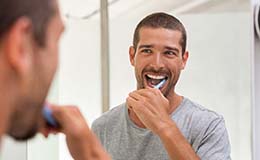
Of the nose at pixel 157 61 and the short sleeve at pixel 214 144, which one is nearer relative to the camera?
the short sleeve at pixel 214 144

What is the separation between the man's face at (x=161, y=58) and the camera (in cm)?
114

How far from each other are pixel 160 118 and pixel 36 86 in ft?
2.15

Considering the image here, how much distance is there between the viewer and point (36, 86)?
1.39 feet

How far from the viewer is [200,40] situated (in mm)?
1438

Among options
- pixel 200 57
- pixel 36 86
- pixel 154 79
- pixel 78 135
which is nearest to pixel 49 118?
pixel 78 135

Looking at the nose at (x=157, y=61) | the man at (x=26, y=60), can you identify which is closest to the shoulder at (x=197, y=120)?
the nose at (x=157, y=61)

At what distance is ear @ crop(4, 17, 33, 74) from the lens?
392mm

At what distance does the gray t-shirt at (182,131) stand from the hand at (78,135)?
361 millimetres

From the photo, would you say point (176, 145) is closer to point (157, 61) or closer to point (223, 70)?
point (157, 61)

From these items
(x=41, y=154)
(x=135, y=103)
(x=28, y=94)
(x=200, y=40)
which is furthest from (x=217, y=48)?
(x=28, y=94)

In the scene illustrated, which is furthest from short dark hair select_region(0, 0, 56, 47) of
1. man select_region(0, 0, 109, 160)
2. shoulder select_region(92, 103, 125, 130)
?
shoulder select_region(92, 103, 125, 130)

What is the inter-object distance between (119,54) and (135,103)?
0.45m

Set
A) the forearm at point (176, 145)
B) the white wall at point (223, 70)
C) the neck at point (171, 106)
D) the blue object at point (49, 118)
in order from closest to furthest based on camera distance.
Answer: the blue object at point (49, 118) → the forearm at point (176, 145) → the neck at point (171, 106) → the white wall at point (223, 70)

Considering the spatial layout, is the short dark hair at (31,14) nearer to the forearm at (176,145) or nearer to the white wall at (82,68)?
the forearm at (176,145)
